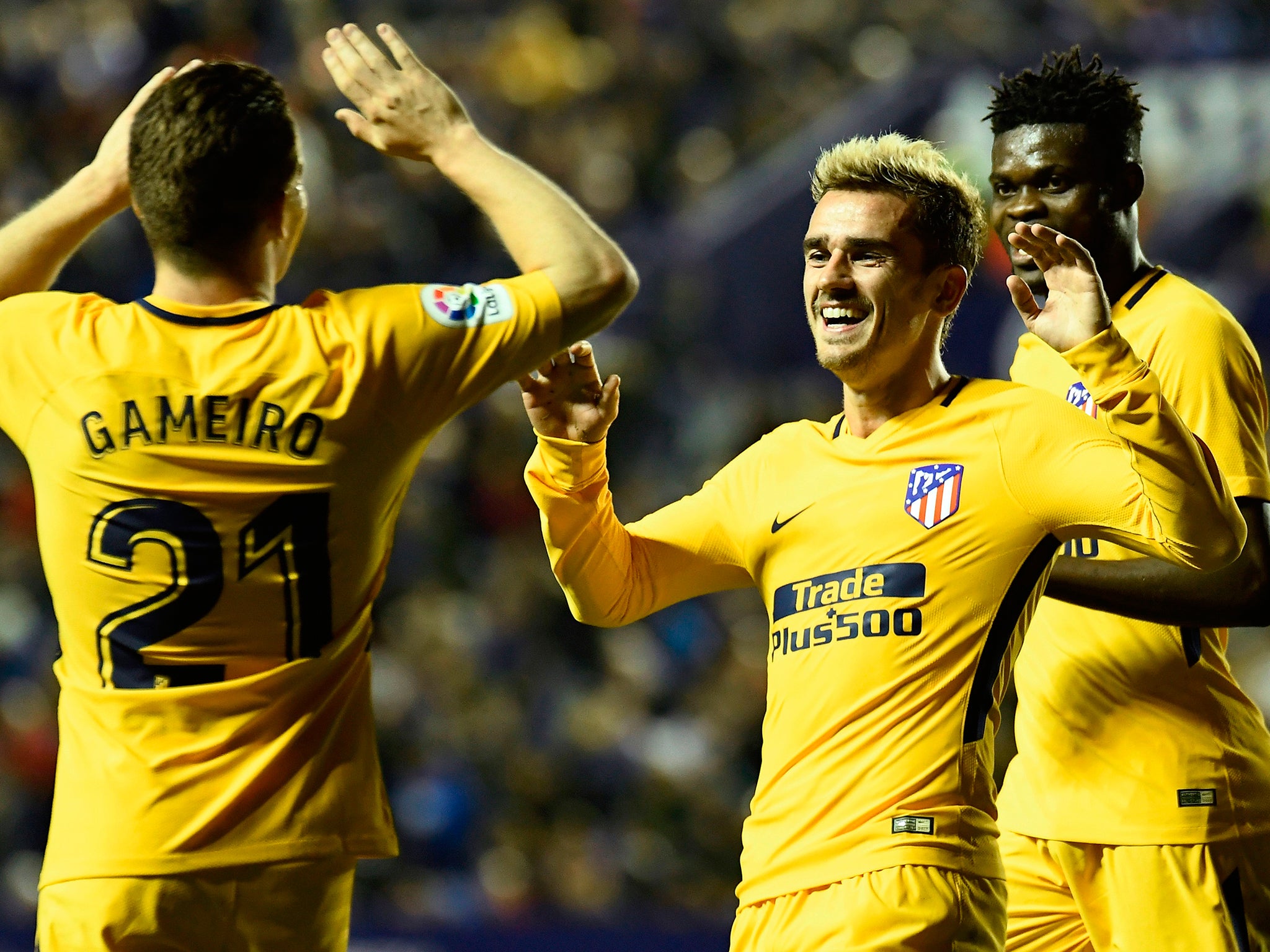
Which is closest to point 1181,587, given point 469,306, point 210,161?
point 469,306

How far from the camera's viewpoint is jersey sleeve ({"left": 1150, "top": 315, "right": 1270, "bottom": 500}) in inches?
146

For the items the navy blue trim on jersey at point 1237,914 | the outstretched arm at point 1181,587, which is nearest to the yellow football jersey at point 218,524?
the outstretched arm at point 1181,587

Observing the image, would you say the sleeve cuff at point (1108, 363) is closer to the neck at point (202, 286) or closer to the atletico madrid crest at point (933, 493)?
the atletico madrid crest at point (933, 493)

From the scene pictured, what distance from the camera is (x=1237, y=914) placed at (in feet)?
12.4

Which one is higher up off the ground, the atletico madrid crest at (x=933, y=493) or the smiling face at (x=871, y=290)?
the smiling face at (x=871, y=290)

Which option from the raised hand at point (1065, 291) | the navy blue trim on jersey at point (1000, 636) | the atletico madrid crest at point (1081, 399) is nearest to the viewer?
the raised hand at point (1065, 291)

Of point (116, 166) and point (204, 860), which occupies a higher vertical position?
point (116, 166)

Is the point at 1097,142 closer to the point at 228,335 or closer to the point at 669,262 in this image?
the point at 228,335

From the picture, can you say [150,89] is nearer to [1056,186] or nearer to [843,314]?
[843,314]

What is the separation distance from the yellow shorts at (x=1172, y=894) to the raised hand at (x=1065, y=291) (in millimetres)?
1324

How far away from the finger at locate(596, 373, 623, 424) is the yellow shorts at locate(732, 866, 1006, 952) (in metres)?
1.12

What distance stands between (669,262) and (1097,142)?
19.7 ft

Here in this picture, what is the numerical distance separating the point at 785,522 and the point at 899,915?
887 millimetres

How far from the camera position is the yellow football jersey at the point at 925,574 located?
3209mm
